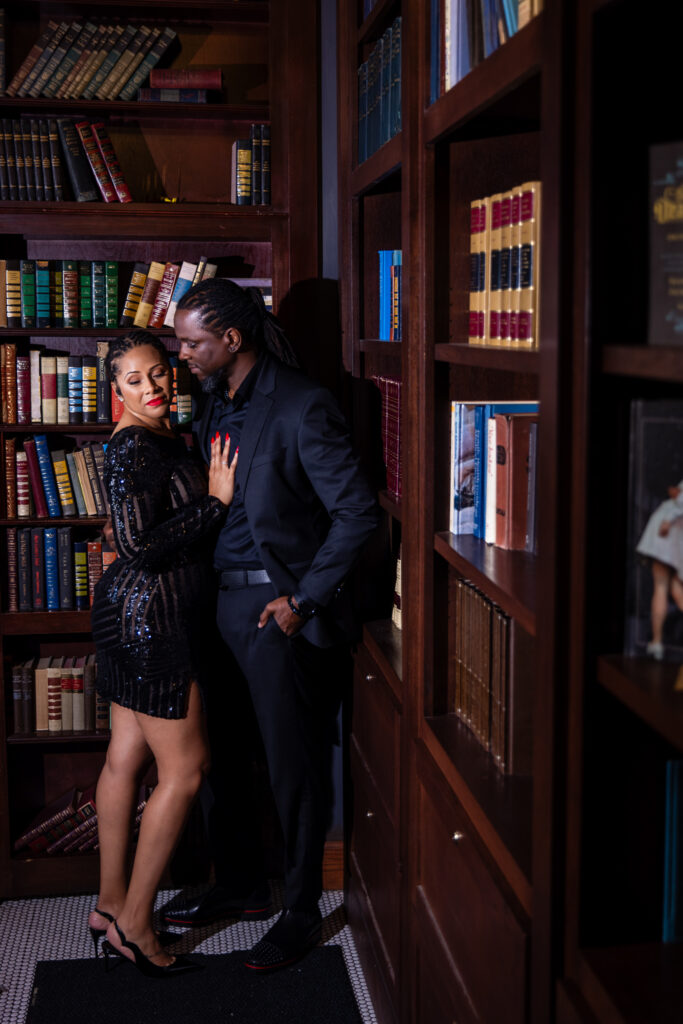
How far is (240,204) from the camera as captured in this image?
3.11m

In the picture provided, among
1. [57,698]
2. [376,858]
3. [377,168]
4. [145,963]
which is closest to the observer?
[377,168]

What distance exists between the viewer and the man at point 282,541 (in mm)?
2564

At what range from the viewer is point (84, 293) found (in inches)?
123

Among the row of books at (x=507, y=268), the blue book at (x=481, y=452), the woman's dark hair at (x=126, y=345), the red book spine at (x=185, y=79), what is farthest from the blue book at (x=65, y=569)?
the row of books at (x=507, y=268)

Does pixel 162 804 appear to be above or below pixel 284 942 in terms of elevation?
above

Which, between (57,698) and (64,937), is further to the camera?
(57,698)

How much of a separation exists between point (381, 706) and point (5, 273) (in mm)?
1681

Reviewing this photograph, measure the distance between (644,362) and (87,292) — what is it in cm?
235

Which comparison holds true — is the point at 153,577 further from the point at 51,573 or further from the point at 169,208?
the point at 169,208

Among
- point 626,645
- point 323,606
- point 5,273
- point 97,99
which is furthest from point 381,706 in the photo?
point 97,99

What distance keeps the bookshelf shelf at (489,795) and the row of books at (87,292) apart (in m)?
1.62

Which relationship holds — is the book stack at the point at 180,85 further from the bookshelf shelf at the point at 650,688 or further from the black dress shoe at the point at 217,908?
the bookshelf shelf at the point at 650,688

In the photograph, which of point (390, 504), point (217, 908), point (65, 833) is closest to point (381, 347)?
point (390, 504)

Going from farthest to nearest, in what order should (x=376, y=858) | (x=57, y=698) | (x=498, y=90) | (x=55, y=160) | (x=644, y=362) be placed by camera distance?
(x=57, y=698), (x=55, y=160), (x=376, y=858), (x=498, y=90), (x=644, y=362)
